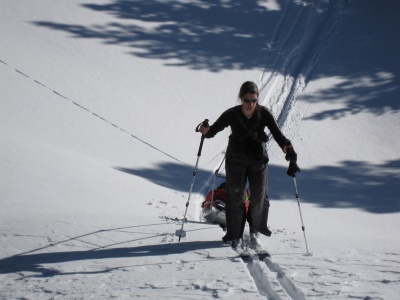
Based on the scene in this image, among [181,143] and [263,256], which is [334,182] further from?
[263,256]

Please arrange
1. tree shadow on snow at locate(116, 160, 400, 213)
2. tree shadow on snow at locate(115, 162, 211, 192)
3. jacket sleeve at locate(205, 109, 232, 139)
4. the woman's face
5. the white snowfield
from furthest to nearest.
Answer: tree shadow on snow at locate(116, 160, 400, 213) → tree shadow on snow at locate(115, 162, 211, 192) → jacket sleeve at locate(205, 109, 232, 139) → the woman's face → the white snowfield

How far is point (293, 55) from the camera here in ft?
43.2

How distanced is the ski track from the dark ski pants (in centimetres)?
182

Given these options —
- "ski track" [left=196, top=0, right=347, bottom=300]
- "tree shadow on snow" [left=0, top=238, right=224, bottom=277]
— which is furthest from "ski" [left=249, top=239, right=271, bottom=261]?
"ski track" [left=196, top=0, right=347, bottom=300]

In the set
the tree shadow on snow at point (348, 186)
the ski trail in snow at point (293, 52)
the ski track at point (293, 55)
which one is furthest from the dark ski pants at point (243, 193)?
the ski trail in snow at point (293, 52)

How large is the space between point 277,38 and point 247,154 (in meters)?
10.9

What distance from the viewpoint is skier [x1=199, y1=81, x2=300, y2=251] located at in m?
4.16

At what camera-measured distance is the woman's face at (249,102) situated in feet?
13.2

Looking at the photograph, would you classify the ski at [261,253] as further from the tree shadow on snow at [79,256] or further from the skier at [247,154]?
the tree shadow on snow at [79,256]

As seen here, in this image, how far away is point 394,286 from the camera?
312 centimetres

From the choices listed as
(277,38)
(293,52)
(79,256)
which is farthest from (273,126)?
(277,38)

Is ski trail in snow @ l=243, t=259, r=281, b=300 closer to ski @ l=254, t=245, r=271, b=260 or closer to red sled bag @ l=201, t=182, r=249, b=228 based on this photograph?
ski @ l=254, t=245, r=271, b=260

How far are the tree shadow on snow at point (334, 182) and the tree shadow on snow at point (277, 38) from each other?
2.29m

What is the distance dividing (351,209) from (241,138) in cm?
387
